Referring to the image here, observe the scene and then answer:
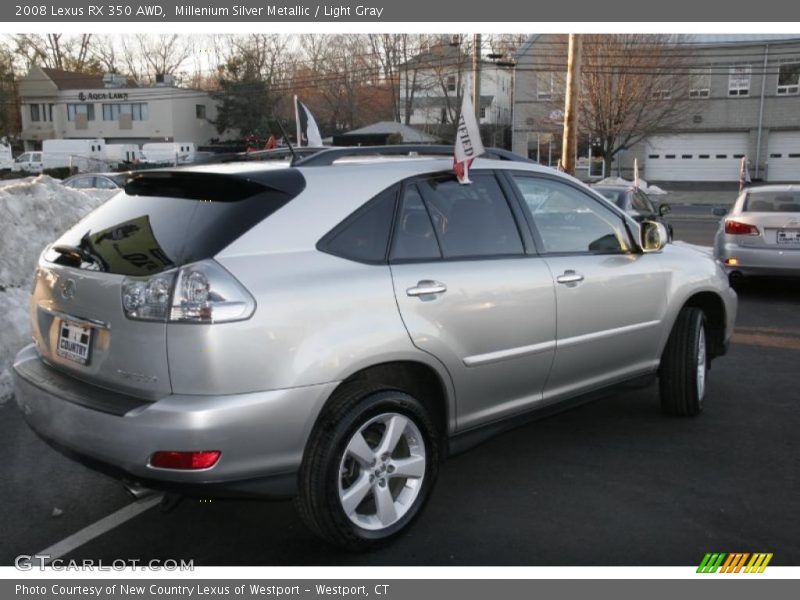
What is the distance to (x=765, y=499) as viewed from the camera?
4141 millimetres

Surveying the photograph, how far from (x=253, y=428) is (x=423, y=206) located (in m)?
1.48

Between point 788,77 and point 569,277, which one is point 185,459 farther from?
point 788,77

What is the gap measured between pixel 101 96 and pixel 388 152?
68.9m

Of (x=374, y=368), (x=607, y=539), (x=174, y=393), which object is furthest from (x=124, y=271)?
(x=607, y=539)

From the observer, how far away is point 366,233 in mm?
3600

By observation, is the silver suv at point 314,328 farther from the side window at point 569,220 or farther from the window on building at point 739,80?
the window on building at point 739,80

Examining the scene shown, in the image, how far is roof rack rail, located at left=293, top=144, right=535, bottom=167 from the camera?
3.79 metres

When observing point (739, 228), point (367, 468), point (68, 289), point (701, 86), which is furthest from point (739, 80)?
point (68, 289)

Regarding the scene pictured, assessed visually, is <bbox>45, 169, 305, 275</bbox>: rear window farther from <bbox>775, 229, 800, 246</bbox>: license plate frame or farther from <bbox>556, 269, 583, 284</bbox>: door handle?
<bbox>775, 229, 800, 246</bbox>: license plate frame

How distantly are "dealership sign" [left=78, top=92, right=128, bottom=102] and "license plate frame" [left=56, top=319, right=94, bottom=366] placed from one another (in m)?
67.3

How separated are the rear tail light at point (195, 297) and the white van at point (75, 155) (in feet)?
161

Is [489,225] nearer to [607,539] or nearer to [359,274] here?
[359,274]

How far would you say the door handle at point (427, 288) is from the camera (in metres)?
3.60

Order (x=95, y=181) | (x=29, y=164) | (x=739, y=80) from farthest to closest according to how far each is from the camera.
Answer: (x=29, y=164) → (x=739, y=80) → (x=95, y=181)
